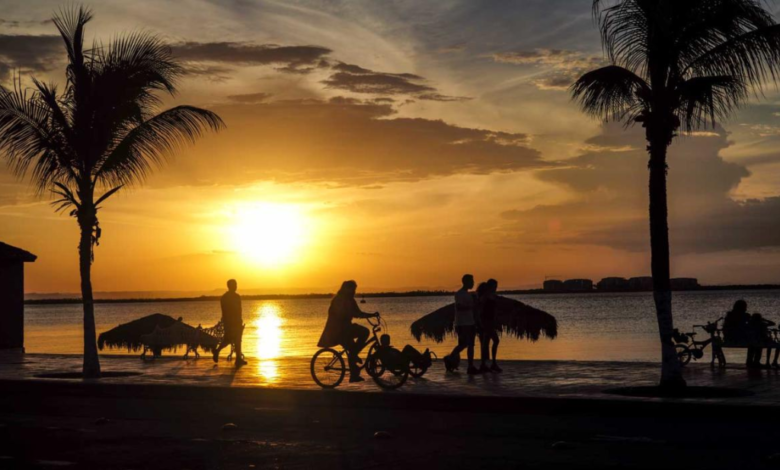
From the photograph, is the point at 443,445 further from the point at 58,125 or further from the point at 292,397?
the point at 58,125

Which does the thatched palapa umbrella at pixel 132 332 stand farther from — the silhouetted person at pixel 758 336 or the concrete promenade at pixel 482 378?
the silhouetted person at pixel 758 336

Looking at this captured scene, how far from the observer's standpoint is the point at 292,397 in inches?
642

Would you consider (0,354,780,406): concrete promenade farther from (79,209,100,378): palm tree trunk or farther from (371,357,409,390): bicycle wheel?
(79,209,100,378): palm tree trunk

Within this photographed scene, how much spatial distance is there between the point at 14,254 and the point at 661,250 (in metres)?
22.5

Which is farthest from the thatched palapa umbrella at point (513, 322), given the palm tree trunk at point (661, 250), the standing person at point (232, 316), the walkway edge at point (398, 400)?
the palm tree trunk at point (661, 250)

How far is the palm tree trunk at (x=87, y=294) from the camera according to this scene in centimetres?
2056

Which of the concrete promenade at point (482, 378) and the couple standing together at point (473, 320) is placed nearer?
the concrete promenade at point (482, 378)

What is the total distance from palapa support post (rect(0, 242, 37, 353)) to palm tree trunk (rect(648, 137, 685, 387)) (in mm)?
22216

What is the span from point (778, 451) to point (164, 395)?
10986 mm

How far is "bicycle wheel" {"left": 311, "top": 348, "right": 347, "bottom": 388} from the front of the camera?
17.4 meters

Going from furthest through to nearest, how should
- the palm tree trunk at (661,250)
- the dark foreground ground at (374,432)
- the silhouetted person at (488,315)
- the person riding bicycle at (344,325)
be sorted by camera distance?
1. the silhouetted person at (488,315)
2. the person riding bicycle at (344,325)
3. the palm tree trunk at (661,250)
4. the dark foreground ground at (374,432)

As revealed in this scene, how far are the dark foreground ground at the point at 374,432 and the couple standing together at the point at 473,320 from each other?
409 cm

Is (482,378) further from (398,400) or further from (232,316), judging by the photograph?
(232,316)

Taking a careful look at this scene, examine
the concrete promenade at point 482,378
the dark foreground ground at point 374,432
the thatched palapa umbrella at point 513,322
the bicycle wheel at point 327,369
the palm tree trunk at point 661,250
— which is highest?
the palm tree trunk at point 661,250
